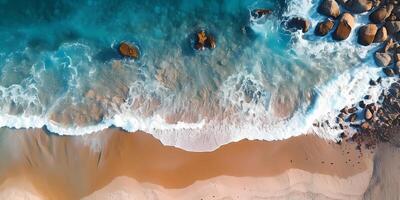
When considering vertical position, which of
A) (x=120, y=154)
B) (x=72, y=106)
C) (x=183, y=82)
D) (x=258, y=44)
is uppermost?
(x=258, y=44)

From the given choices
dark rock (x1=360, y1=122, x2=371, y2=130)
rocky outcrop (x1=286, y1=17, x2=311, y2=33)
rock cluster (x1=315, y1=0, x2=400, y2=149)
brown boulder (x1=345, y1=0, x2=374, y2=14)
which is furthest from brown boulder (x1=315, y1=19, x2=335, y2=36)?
dark rock (x1=360, y1=122, x2=371, y2=130)

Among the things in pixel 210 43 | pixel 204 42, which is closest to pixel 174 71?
pixel 204 42

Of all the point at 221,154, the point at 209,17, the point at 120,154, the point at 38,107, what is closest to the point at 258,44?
the point at 209,17

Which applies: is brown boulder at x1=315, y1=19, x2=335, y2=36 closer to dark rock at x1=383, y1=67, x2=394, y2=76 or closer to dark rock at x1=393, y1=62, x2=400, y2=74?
dark rock at x1=383, y1=67, x2=394, y2=76

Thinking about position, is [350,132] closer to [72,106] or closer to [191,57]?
[191,57]

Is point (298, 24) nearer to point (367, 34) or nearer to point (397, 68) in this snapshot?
point (367, 34)

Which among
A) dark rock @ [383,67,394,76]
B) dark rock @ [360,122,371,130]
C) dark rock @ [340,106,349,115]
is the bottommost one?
dark rock @ [360,122,371,130]

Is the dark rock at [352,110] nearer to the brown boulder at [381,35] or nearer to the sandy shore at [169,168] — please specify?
the sandy shore at [169,168]
